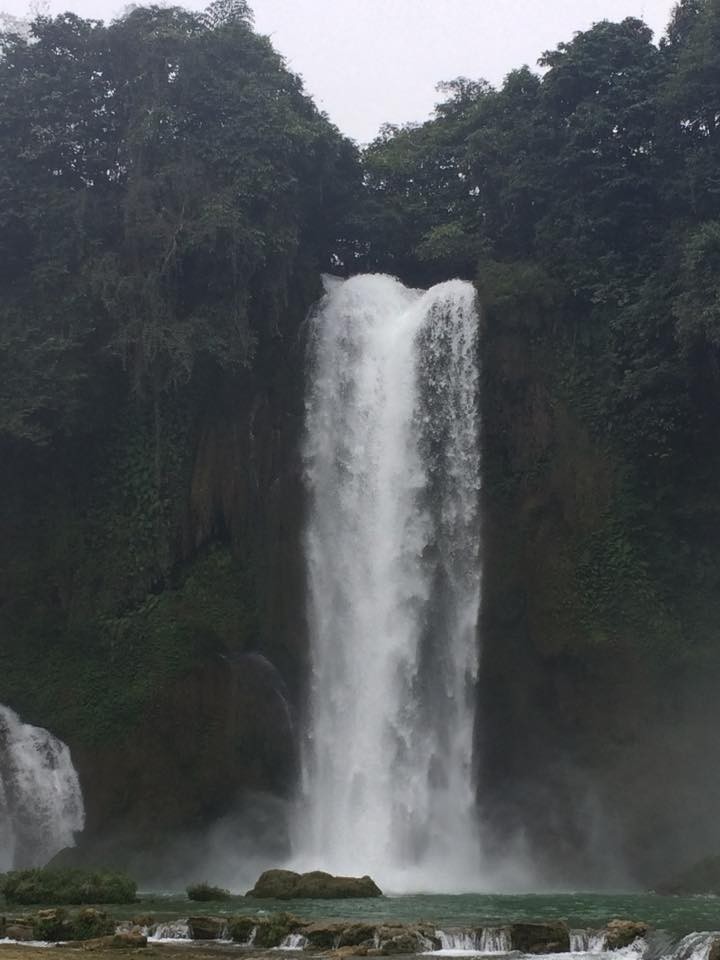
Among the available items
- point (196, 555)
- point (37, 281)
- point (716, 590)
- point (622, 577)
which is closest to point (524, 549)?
point (622, 577)

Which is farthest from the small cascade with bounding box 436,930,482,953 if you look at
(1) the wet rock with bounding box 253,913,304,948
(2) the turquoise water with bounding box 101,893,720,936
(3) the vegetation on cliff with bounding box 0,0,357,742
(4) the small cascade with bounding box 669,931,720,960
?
(3) the vegetation on cliff with bounding box 0,0,357,742

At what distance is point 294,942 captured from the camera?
52.3ft

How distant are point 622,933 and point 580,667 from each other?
36.4 ft

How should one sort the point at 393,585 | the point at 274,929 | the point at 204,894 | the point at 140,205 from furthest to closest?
the point at 140,205 → the point at 393,585 → the point at 204,894 → the point at 274,929

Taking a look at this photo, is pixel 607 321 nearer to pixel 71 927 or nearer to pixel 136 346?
pixel 136 346

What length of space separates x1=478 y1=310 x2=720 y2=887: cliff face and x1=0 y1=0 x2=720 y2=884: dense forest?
0.06 metres

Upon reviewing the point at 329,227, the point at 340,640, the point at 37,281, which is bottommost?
the point at 340,640

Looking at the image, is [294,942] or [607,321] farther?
[607,321]

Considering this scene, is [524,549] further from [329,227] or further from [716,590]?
[329,227]

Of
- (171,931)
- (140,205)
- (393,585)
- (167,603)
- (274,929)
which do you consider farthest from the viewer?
(140,205)

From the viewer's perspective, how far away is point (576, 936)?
15.2m

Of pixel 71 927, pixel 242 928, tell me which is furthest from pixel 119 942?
pixel 242 928

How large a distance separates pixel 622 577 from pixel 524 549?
2.03 metres

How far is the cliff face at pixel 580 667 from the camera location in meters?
24.8
